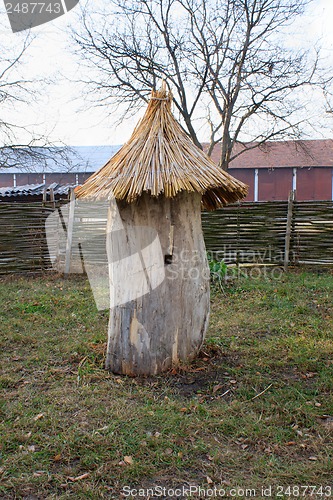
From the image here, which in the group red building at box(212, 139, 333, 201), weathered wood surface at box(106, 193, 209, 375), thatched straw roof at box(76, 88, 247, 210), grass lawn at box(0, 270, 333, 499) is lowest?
grass lawn at box(0, 270, 333, 499)

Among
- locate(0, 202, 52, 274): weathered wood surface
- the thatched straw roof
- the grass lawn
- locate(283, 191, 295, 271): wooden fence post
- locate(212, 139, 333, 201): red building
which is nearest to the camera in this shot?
the grass lawn

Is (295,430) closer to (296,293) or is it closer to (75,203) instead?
(296,293)

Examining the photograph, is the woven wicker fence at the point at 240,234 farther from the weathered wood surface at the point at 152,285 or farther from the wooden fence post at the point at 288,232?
the weathered wood surface at the point at 152,285

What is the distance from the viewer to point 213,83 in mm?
14133

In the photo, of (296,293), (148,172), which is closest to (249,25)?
(296,293)

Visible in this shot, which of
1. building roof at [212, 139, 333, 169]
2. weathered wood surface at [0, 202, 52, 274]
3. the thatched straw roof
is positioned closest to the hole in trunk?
the thatched straw roof

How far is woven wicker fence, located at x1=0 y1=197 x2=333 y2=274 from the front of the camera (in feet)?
28.8

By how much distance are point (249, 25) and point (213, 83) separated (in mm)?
1928

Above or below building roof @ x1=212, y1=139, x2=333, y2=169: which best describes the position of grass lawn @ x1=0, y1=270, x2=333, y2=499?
below

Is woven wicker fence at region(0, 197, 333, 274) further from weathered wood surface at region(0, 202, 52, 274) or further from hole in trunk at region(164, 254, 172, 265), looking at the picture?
hole in trunk at region(164, 254, 172, 265)

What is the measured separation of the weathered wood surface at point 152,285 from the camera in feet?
12.0

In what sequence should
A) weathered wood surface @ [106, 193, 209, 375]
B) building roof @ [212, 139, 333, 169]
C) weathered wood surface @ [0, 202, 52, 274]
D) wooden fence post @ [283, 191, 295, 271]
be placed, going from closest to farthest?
weathered wood surface @ [106, 193, 209, 375] → weathered wood surface @ [0, 202, 52, 274] → wooden fence post @ [283, 191, 295, 271] → building roof @ [212, 139, 333, 169]

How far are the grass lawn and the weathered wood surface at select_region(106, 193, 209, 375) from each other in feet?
0.66

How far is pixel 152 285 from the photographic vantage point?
3.65m
